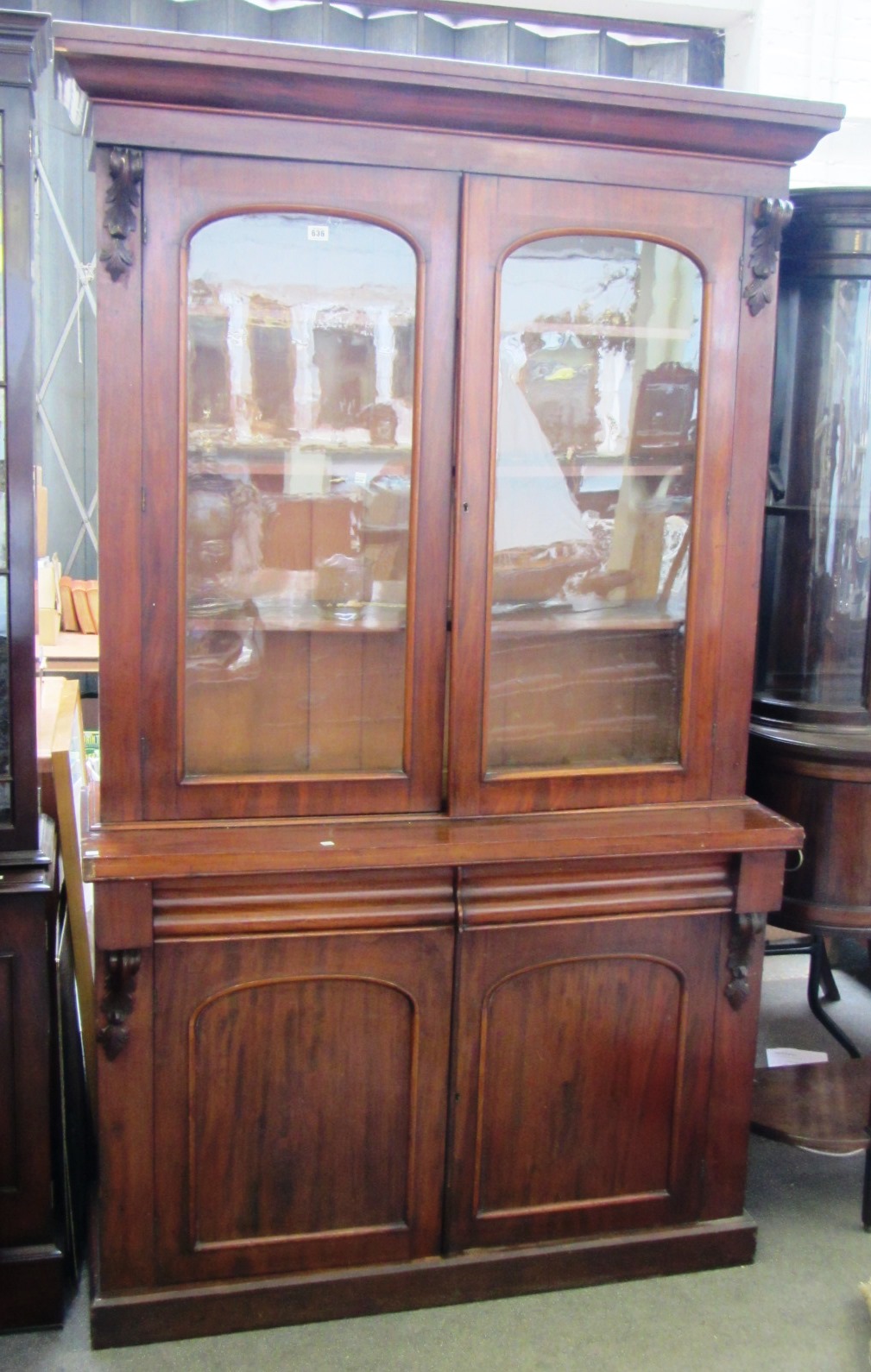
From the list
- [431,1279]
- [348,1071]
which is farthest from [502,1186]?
[348,1071]

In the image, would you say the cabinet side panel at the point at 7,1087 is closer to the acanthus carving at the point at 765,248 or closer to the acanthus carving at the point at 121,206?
the acanthus carving at the point at 121,206

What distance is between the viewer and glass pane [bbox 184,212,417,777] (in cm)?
162

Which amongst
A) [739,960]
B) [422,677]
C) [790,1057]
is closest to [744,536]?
[422,677]

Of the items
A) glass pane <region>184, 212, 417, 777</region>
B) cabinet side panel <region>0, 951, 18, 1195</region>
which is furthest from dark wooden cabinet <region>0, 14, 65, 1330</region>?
glass pane <region>184, 212, 417, 777</region>

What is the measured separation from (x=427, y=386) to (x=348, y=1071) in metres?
1.00

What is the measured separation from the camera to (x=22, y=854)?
1.67 m

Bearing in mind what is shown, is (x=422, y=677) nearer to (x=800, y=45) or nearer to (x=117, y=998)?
(x=117, y=998)

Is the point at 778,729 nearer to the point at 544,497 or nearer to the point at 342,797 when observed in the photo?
the point at 544,497

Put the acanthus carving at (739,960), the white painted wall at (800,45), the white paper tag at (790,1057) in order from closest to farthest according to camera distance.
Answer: the acanthus carving at (739,960) < the white paper tag at (790,1057) < the white painted wall at (800,45)

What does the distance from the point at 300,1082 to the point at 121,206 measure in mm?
1226

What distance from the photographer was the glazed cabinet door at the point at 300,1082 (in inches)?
65.1

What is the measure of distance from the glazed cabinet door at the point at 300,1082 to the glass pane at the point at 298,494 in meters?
0.25

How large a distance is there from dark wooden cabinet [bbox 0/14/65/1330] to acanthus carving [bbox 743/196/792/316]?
3.34 ft

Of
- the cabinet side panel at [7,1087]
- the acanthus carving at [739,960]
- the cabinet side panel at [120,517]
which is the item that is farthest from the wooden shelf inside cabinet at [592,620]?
the cabinet side panel at [7,1087]
